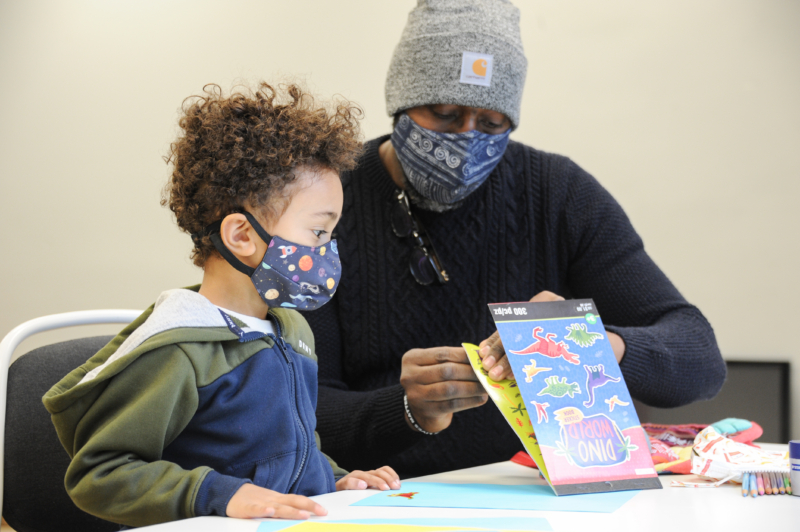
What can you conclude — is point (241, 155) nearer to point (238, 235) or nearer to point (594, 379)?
point (238, 235)

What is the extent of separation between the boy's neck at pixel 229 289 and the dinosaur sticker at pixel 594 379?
43 centimetres

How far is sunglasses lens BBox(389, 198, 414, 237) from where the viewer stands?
4.34 feet

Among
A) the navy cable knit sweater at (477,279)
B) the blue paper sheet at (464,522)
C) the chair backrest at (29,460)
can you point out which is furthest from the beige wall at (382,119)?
the blue paper sheet at (464,522)

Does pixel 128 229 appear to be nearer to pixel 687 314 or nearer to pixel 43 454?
pixel 43 454

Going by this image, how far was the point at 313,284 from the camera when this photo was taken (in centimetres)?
87

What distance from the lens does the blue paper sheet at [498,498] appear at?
0.66m

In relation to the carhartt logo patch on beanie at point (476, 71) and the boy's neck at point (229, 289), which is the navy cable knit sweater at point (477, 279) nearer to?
the carhartt logo patch on beanie at point (476, 71)

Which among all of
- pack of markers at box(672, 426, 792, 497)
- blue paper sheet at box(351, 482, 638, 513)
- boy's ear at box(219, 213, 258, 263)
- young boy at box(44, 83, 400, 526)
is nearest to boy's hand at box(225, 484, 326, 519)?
young boy at box(44, 83, 400, 526)

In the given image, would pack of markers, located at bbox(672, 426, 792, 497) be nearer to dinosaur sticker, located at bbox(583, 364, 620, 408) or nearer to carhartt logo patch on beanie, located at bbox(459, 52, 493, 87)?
dinosaur sticker, located at bbox(583, 364, 620, 408)

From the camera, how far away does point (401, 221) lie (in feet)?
4.36

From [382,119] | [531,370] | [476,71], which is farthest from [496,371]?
[382,119]

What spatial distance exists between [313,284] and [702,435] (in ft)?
1.83

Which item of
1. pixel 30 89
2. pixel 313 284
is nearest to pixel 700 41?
pixel 313 284

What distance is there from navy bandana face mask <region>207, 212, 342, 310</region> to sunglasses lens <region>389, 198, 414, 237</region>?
464 millimetres
